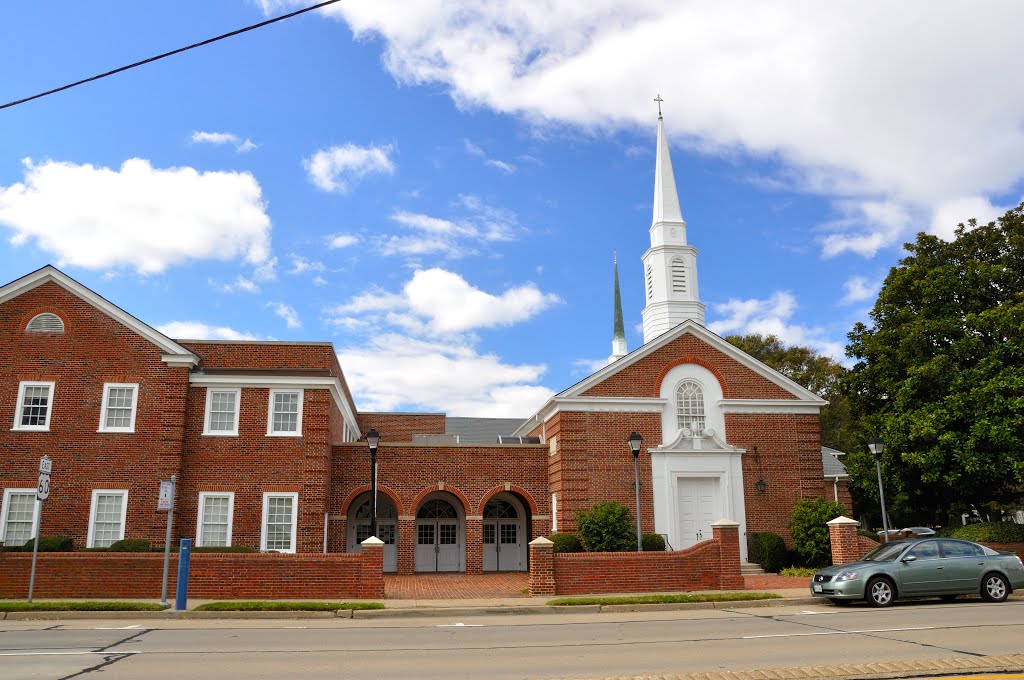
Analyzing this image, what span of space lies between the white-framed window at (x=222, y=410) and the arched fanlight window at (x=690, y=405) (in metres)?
14.5

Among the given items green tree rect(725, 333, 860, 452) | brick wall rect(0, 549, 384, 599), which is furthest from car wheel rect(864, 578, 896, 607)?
green tree rect(725, 333, 860, 452)

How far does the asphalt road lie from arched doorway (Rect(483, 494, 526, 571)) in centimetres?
1461

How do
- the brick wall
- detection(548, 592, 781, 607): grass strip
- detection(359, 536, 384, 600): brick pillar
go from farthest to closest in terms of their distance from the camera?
1. detection(359, 536, 384, 600): brick pillar
2. the brick wall
3. detection(548, 592, 781, 607): grass strip

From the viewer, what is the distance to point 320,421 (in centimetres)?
2609

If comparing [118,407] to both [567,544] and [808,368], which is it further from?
[808,368]

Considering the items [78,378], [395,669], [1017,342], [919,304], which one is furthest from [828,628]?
[78,378]

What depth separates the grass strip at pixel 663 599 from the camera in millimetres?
17141

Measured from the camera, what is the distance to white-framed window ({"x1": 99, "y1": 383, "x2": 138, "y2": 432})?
25094mm

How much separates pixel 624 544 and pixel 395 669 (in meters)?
16.0

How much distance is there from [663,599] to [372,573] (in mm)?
6462

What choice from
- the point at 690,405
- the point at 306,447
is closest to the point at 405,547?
the point at 306,447

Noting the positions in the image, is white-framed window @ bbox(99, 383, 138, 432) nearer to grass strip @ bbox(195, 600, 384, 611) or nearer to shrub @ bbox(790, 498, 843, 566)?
grass strip @ bbox(195, 600, 384, 611)

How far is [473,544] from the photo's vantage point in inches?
1111

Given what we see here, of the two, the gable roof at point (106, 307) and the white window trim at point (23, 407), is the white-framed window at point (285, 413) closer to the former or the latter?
the gable roof at point (106, 307)
